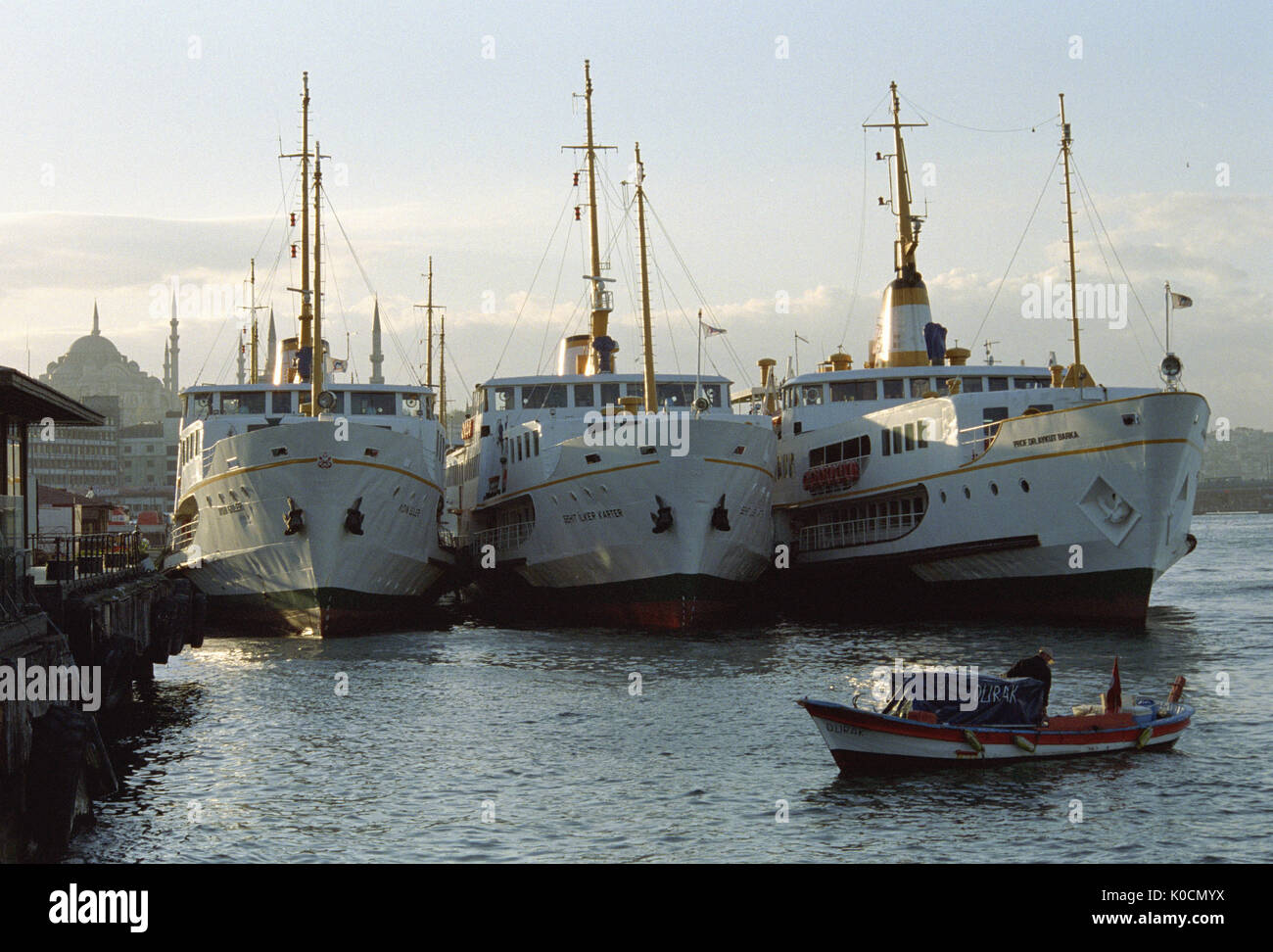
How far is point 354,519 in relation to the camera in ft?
134

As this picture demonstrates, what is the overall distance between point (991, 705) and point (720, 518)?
1908 cm

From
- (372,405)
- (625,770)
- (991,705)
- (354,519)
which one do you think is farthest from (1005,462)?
(372,405)

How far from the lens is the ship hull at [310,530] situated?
4041cm

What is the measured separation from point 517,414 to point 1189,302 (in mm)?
25061

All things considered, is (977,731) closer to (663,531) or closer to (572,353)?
(663,531)

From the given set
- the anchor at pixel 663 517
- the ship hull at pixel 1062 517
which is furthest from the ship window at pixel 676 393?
the anchor at pixel 663 517

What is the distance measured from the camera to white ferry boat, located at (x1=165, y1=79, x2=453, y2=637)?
40.4 metres

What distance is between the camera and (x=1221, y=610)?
51.4m

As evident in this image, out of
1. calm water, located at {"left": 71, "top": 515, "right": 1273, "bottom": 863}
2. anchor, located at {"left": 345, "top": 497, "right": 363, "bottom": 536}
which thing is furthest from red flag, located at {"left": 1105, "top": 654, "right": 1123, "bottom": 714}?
anchor, located at {"left": 345, "top": 497, "right": 363, "bottom": 536}

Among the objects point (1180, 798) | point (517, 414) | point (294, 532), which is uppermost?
point (517, 414)
